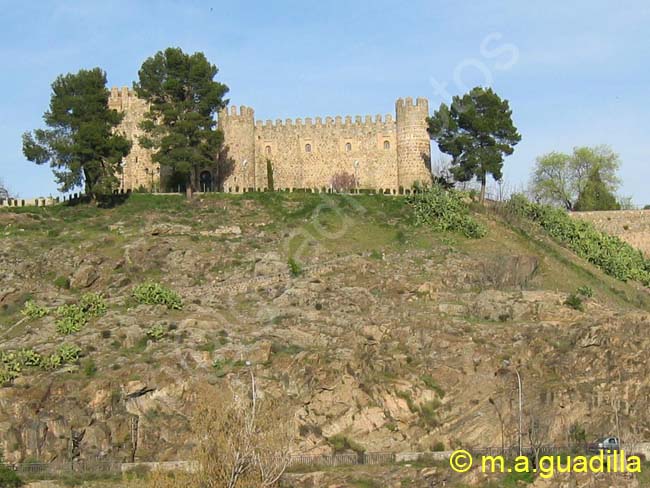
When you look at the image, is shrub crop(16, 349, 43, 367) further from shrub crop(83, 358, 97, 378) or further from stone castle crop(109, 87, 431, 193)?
stone castle crop(109, 87, 431, 193)

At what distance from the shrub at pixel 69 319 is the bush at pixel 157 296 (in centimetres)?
328

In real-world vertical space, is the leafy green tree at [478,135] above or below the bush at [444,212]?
above

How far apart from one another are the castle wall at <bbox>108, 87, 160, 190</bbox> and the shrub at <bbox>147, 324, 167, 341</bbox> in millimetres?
28168

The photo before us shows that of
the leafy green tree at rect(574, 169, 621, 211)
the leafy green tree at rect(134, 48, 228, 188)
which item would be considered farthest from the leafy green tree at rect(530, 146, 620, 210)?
the leafy green tree at rect(134, 48, 228, 188)

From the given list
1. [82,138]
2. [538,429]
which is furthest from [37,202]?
[538,429]

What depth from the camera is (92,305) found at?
6188 centimetres

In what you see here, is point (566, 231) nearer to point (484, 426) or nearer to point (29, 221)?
point (484, 426)

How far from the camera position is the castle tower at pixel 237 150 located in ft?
283

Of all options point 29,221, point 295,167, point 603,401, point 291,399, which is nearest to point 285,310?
point 291,399

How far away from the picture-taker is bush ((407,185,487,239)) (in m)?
73.6

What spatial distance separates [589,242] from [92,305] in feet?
113

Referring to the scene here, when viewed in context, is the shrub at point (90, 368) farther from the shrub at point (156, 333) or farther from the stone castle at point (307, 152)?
the stone castle at point (307, 152)

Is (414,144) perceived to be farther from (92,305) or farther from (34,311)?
(34,311)

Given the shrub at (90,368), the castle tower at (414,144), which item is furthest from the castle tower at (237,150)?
the shrub at (90,368)
